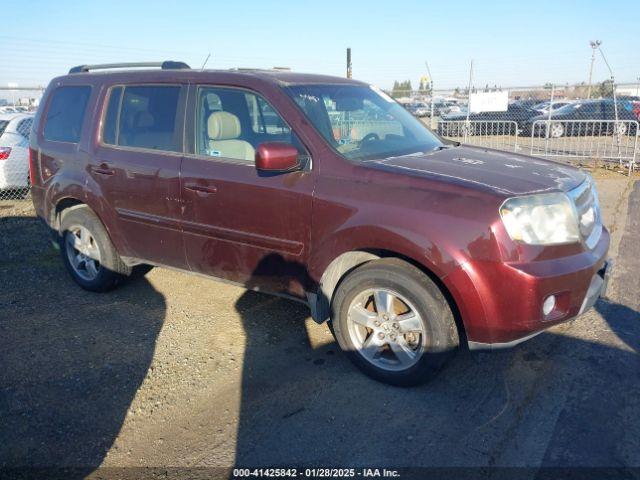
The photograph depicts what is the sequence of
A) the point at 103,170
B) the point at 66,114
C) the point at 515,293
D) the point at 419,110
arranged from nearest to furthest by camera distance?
the point at 515,293 < the point at 103,170 < the point at 66,114 < the point at 419,110

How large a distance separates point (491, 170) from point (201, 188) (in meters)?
2.04

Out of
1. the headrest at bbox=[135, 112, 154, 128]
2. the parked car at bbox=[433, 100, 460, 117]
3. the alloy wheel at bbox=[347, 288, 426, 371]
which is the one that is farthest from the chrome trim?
the parked car at bbox=[433, 100, 460, 117]

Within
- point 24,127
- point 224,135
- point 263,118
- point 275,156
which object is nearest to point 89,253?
point 224,135

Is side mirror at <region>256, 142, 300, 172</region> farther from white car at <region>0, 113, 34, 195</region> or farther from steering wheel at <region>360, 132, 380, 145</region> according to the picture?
white car at <region>0, 113, 34, 195</region>

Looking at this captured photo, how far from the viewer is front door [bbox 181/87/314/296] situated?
3543 millimetres

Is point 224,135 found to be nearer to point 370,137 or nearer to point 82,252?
point 370,137

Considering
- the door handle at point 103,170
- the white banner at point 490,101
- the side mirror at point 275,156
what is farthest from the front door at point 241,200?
the white banner at point 490,101

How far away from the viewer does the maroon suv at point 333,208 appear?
2941 mm

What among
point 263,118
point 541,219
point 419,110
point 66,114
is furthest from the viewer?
point 419,110

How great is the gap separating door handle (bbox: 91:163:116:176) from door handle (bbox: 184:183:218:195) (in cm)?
91

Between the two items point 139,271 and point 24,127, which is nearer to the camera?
point 139,271

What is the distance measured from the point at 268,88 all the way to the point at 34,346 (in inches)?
104

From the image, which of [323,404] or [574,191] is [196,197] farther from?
[574,191]

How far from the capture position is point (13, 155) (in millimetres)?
9008
